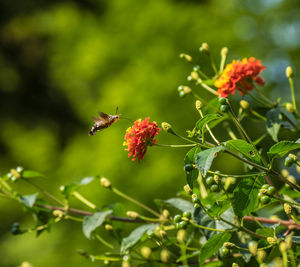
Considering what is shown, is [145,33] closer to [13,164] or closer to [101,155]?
[101,155]

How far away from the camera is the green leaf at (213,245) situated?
559 millimetres

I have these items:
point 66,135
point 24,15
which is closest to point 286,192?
point 66,135

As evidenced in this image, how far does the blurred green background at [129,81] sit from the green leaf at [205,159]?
6.58 ft

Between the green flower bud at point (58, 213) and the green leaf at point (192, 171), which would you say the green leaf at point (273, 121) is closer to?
the green leaf at point (192, 171)

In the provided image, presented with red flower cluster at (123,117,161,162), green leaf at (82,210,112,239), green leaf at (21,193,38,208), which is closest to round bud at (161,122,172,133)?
red flower cluster at (123,117,161,162)

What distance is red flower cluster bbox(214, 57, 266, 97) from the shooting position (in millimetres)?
756

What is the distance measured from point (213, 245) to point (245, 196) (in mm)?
81

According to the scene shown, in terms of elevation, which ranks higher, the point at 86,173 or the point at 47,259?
the point at 86,173

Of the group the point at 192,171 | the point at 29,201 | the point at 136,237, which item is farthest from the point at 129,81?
the point at 192,171

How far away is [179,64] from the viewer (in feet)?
9.68

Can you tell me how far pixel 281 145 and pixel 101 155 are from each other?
2382 mm

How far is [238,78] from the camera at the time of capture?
761 millimetres

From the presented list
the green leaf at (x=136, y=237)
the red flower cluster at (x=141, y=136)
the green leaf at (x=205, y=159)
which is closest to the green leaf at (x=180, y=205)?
the green leaf at (x=136, y=237)

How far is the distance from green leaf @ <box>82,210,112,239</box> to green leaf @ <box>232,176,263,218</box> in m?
0.29
